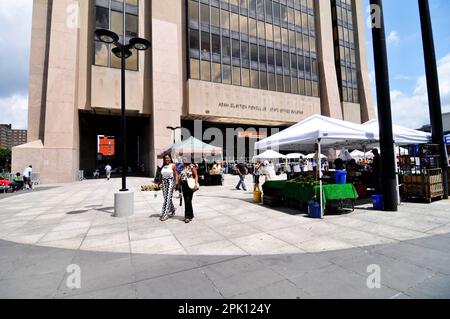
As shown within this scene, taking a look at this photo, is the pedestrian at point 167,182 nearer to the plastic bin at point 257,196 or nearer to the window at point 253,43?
the plastic bin at point 257,196

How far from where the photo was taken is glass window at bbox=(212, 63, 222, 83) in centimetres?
2742

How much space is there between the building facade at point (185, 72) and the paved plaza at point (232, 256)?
1747cm

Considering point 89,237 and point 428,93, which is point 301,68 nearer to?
point 428,93

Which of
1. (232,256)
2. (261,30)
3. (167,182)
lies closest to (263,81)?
(261,30)

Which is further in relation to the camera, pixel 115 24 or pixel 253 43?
pixel 253 43

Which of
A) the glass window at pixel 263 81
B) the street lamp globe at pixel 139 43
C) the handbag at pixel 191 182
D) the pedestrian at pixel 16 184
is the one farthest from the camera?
the glass window at pixel 263 81

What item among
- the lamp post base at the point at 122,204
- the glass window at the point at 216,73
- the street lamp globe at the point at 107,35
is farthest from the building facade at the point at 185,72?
the lamp post base at the point at 122,204

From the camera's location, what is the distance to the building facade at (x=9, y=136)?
508 ft

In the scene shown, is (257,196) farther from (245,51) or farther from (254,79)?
(245,51)

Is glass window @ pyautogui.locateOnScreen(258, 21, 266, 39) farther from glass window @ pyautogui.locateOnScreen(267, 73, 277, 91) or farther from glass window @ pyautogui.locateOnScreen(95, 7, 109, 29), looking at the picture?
glass window @ pyautogui.locateOnScreen(95, 7, 109, 29)

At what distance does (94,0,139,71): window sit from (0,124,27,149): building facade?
551 feet

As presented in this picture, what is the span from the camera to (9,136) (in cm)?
17638

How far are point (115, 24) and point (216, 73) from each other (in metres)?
11.4
